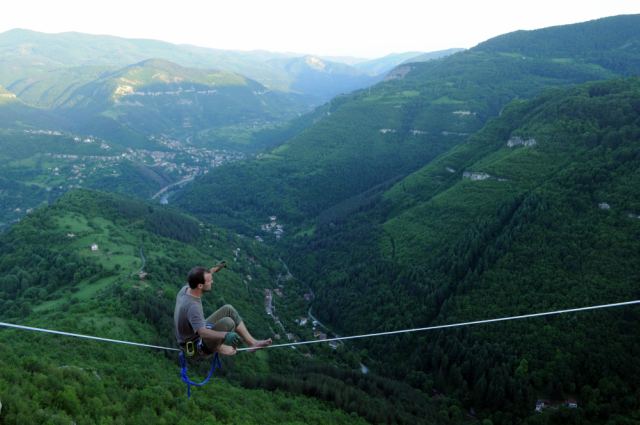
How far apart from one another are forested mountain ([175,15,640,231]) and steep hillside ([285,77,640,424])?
4266 centimetres

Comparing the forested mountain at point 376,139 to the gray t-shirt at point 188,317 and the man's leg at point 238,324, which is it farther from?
the gray t-shirt at point 188,317

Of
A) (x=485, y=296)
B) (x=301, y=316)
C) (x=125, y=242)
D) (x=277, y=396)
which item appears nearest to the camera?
(x=277, y=396)

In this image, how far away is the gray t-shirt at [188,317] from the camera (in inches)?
352

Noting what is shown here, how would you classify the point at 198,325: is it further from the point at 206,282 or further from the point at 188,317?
the point at 206,282

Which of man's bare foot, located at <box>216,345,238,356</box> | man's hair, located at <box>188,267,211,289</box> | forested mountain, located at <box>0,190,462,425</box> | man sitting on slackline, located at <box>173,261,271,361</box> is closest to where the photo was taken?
man's bare foot, located at <box>216,345,238,356</box>

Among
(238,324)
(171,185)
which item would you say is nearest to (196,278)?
(238,324)

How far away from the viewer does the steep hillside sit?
43.5 m

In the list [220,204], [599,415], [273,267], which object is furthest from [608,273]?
[220,204]

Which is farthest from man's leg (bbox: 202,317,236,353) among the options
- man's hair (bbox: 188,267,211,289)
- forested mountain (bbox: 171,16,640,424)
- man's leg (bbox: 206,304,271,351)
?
forested mountain (bbox: 171,16,640,424)

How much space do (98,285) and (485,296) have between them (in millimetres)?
58136

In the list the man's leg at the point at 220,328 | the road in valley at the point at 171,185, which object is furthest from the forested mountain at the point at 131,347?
the road in valley at the point at 171,185

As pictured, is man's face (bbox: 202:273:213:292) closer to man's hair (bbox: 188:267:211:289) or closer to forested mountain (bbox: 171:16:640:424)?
man's hair (bbox: 188:267:211:289)

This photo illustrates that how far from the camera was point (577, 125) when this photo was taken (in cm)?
7488

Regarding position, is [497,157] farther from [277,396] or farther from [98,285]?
[98,285]
